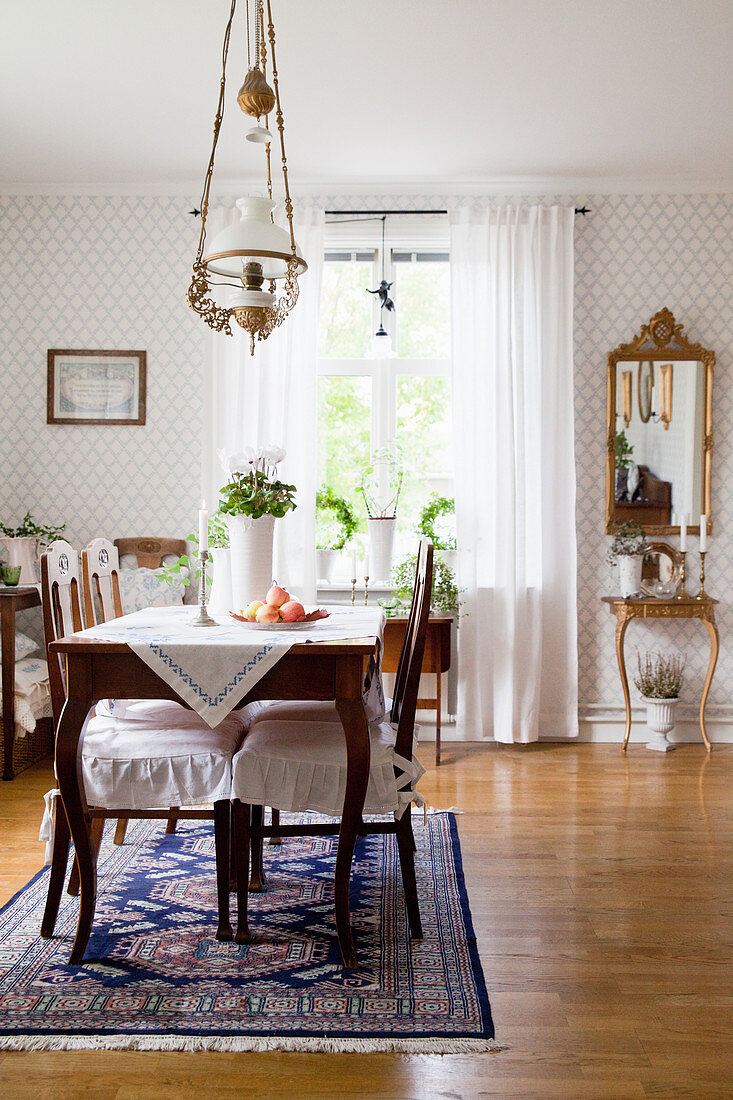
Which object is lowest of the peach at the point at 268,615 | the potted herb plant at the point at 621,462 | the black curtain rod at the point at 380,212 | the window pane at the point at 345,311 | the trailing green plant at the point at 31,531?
the peach at the point at 268,615

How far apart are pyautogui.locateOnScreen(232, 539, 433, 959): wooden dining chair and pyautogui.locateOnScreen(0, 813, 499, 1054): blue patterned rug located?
0.14 m

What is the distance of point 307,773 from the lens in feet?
7.48

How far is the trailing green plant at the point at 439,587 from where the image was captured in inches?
176

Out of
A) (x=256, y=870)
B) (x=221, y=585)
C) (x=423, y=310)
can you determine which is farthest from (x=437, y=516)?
(x=256, y=870)

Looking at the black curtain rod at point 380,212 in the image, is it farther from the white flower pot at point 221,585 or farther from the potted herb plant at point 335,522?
the white flower pot at point 221,585

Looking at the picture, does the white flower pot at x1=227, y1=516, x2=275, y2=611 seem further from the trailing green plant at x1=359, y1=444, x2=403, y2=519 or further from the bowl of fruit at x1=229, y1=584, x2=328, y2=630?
the trailing green plant at x1=359, y1=444, x2=403, y2=519

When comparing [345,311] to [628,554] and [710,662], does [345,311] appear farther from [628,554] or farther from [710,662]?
[710,662]

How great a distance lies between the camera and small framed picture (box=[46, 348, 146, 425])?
15.6 feet

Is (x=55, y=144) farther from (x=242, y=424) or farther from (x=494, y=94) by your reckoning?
(x=494, y=94)

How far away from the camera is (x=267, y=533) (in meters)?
2.87

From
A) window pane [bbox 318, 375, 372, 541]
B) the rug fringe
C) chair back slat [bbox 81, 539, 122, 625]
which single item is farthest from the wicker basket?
the rug fringe

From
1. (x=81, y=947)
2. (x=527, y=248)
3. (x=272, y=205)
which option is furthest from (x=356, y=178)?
(x=81, y=947)

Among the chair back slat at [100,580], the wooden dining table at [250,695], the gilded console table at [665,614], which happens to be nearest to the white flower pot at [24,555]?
the chair back slat at [100,580]

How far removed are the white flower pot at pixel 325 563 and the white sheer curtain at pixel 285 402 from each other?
0.31 ft
